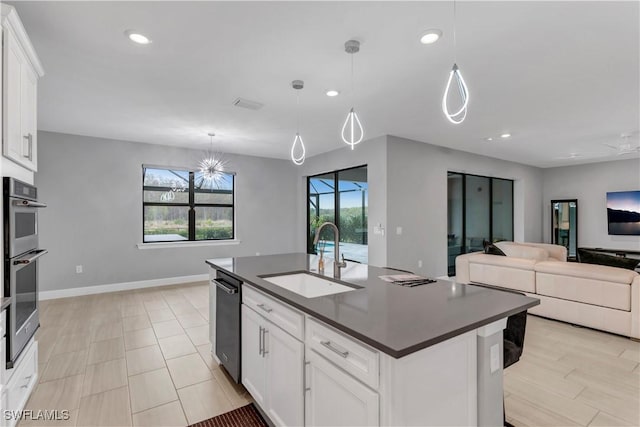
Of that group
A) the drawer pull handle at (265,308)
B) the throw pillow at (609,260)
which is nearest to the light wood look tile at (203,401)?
the drawer pull handle at (265,308)

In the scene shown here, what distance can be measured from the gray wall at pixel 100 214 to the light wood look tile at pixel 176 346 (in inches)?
106

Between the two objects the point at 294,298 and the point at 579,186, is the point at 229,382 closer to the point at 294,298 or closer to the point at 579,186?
the point at 294,298

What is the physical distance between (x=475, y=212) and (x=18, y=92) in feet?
23.5

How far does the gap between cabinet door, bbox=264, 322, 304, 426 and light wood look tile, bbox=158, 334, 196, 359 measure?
154 cm

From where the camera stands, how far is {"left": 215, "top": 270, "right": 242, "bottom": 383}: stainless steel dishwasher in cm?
227

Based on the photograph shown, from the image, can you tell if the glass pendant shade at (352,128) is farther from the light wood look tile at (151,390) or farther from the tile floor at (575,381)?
the light wood look tile at (151,390)

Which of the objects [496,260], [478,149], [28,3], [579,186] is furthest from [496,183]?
[28,3]

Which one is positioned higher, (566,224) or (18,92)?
(18,92)

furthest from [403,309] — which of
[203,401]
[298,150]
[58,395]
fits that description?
[298,150]

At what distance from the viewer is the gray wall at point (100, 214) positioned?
15.6 ft

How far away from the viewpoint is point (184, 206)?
5.98 m

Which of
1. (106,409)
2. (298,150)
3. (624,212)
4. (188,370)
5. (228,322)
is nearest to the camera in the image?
(106,409)

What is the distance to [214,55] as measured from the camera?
250 centimetres

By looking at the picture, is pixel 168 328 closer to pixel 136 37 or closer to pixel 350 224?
pixel 136 37
